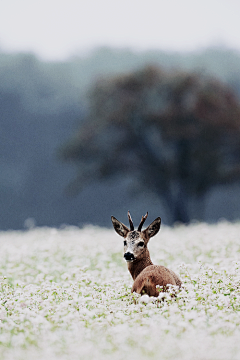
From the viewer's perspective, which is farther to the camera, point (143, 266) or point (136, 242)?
point (143, 266)

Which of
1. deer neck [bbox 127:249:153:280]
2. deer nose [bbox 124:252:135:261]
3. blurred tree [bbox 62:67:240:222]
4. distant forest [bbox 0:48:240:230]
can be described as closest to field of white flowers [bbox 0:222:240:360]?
deer neck [bbox 127:249:153:280]

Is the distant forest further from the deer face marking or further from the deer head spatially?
the deer face marking

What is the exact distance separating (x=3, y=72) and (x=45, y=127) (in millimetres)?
5867

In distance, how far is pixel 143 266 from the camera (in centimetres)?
802

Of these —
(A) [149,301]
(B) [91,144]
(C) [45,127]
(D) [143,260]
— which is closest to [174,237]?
(D) [143,260]

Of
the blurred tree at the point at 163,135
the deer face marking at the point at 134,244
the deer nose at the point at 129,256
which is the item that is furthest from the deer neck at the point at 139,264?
the blurred tree at the point at 163,135

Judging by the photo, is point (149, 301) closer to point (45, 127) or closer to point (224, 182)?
point (224, 182)

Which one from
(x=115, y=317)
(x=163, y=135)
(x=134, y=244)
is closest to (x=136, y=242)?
(x=134, y=244)

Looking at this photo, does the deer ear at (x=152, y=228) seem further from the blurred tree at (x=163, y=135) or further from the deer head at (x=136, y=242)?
the blurred tree at (x=163, y=135)

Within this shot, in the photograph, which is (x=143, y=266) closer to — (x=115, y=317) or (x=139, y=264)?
(x=139, y=264)

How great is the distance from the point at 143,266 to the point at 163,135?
1901 centimetres

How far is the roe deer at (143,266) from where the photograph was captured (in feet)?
23.3

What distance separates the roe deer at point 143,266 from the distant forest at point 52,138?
25.0 meters

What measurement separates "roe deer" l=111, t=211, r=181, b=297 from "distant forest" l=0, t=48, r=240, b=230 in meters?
25.0
